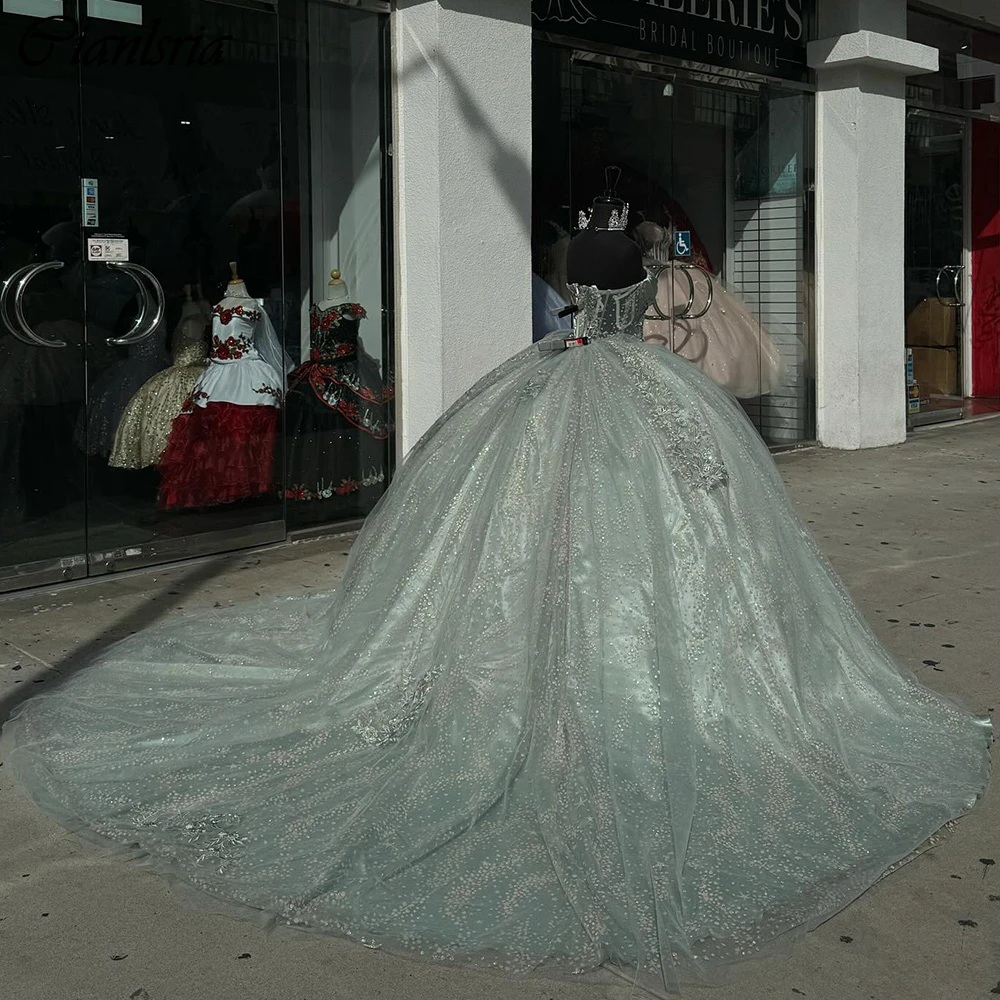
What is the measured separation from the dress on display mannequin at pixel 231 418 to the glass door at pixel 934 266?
18.8 feet

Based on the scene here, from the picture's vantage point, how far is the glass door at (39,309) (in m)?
5.45

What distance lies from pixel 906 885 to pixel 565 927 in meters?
0.79

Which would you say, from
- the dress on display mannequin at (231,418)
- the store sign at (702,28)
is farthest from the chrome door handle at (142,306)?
the store sign at (702,28)

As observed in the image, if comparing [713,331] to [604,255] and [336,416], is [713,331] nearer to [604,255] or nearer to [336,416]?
[336,416]

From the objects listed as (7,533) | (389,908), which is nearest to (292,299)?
(7,533)

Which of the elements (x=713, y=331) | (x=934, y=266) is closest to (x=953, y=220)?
(x=934, y=266)

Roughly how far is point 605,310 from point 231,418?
114 inches

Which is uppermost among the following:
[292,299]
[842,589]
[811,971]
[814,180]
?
[814,180]

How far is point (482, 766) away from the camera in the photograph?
3188 millimetres

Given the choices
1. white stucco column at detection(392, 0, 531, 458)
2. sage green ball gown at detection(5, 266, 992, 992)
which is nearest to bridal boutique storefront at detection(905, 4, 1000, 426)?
white stucco column at detection(392, 0, 531, 458)

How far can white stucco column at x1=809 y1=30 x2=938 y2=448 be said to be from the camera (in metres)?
9.32

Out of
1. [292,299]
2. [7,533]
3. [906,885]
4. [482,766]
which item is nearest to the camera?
[906,885]

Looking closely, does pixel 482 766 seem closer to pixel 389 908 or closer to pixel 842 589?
pixel 389 908

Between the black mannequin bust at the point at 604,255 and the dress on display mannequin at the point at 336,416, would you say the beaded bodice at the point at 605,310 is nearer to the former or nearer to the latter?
the black mannequin bust at the point at 604,255
